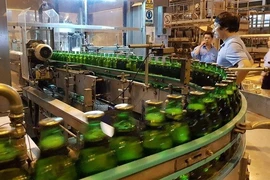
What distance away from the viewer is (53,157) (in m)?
0.54

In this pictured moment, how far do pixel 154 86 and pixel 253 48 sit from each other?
23.8 feet

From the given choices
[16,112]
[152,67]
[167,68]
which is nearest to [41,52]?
[152,67]

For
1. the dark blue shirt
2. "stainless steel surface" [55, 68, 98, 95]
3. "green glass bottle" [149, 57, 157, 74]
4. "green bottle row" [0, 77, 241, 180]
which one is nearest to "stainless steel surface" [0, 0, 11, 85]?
"stainless steel surface" [55, 68, 98, 95]

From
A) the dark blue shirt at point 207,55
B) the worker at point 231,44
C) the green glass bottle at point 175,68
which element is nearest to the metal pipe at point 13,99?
the green glass bottle at point 175,68

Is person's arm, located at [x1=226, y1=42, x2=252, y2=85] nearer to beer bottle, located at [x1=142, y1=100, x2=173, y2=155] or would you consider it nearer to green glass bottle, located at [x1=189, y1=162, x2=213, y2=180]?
green glass bottle, located at [x1=189, y1=162, x2=213, y2=180]

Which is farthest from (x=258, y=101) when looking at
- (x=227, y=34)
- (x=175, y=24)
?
(x=175, y=24)

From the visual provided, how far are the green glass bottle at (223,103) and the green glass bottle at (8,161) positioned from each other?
69 centimetres

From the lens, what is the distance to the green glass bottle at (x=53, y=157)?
536 millimetres

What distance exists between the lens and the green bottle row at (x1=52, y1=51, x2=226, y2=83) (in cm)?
166

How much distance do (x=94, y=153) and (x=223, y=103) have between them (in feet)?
2.03

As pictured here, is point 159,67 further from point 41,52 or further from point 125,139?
point 125,139

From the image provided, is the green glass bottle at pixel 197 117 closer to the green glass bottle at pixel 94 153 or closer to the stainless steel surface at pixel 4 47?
the green glass bottle at pixel 94 153

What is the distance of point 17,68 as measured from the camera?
242 cm

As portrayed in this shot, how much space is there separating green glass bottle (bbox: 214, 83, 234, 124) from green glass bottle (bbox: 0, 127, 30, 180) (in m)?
0.69
